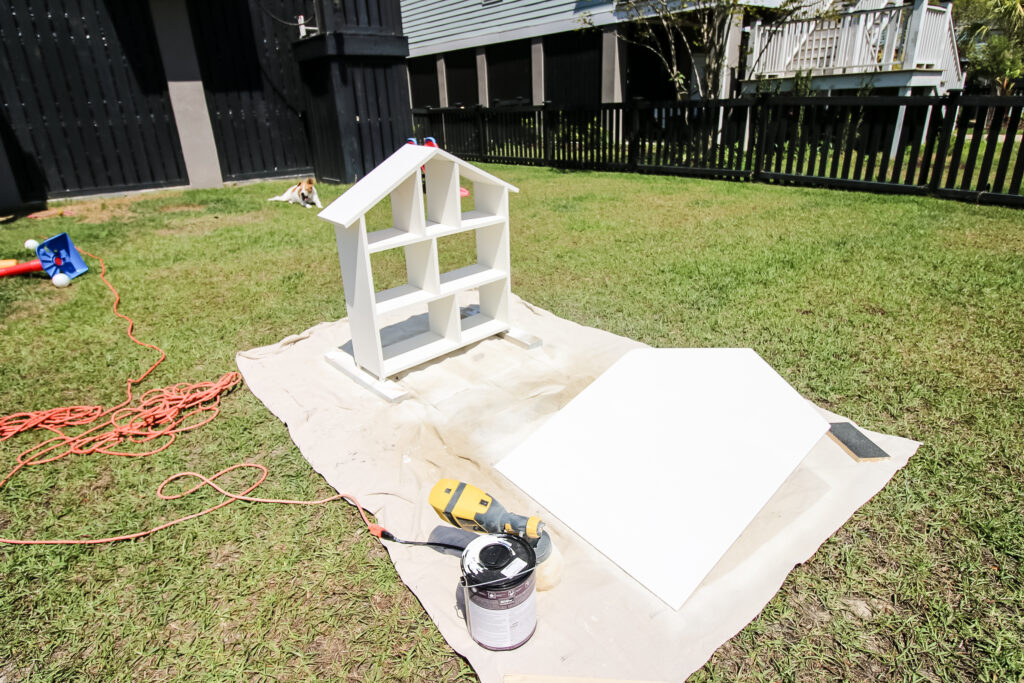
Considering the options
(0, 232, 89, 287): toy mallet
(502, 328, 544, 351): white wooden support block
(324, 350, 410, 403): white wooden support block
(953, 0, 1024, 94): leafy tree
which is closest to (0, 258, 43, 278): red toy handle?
(0, 232, 89, 287): toy mallet

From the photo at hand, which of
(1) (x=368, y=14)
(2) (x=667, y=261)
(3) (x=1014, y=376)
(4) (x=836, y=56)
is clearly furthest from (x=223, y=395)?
(4) (x=836, y=56)

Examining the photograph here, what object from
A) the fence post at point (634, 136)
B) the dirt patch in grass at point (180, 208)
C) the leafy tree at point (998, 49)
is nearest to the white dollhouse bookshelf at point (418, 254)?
the dirt patch in grass at point (180, 208)

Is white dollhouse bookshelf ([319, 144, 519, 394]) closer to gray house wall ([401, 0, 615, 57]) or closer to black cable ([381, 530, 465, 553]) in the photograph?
black cable ([381, 530, 465, 553])

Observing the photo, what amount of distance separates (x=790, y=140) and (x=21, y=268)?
32.7 feet

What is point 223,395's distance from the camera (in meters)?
3.60

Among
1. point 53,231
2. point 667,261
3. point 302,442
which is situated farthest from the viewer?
point 53,231

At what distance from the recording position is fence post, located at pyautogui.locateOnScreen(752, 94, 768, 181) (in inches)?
368

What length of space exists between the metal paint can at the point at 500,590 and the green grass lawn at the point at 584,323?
16 centimetres

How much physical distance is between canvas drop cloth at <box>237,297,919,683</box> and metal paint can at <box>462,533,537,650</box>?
6 centimetres

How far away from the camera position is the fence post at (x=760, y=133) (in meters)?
9.34

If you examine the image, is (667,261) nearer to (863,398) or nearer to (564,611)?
(863,398)

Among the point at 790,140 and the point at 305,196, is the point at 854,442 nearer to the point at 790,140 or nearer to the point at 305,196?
the point at 790,140

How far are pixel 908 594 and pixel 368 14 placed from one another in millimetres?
10378

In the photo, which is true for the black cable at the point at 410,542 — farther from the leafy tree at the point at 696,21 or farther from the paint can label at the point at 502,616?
the leafy tree at the point at 696,21
